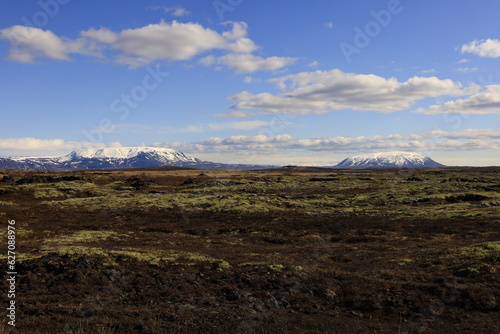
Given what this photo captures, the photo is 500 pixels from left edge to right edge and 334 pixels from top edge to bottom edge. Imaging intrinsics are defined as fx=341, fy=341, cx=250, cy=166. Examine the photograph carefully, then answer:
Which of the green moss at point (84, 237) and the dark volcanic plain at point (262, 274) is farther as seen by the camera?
the green moss at point (84, 237)

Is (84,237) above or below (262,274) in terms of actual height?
below

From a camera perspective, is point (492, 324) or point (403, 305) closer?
point (492, 324)

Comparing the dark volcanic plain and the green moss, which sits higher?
the dark volcanic plain

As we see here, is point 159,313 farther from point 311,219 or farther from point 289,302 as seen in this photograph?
point 311,219

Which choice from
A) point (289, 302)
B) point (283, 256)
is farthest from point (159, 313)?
point (283, 256)

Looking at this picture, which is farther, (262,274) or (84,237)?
(84,237)

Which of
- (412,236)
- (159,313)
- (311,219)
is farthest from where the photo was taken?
(311,219)

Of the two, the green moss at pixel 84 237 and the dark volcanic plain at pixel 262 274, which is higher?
the dark volcanic plain at pixel 262 274

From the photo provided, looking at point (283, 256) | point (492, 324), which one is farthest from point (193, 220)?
point (492, 324)

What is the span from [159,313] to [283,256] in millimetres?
15518

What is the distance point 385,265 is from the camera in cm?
2694

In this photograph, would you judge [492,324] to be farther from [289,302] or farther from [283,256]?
[283,256]

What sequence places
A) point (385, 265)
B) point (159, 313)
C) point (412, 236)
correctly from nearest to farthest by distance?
point (159, 313) < point (385, 265) < point (412, 236)

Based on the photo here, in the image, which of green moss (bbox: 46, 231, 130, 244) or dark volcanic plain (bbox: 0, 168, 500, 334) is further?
green moss (bbox: 46, 231, 130, 244)
